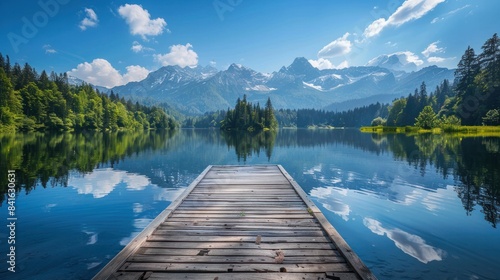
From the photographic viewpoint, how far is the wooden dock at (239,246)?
18.5ft

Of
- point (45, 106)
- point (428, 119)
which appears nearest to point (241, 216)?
point (428, 119)

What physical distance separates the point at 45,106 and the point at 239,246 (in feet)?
429

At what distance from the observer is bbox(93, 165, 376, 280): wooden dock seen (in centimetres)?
564

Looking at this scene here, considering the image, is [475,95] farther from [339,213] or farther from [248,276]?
[248,276]

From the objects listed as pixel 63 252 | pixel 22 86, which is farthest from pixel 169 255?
pixel 22 86

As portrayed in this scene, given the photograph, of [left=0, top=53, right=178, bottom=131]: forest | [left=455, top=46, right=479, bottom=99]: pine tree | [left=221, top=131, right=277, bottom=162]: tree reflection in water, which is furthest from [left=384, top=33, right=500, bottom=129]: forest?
[left=0, top=53, right=178, bottom=131]: forest

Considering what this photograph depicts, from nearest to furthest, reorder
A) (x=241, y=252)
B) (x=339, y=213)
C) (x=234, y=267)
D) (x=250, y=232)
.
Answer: (x=234, y=267) < (x=241, y=252) < (x=250, y=232) < (x=339, y=213)

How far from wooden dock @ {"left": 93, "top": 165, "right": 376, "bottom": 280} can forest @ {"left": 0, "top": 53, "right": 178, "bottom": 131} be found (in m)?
104

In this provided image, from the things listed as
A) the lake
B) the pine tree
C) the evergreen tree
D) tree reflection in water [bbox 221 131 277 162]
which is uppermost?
the pine tree

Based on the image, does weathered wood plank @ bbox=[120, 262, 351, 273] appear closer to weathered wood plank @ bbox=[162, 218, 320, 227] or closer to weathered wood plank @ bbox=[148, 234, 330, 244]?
weathered wood plank @ bbox=[148, 234, 330, 244]

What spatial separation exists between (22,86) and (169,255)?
141490 millimetres

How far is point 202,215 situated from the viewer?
975 cm

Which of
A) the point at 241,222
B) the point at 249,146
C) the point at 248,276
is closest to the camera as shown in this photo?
the point at 248,276

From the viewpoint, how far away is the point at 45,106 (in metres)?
107
